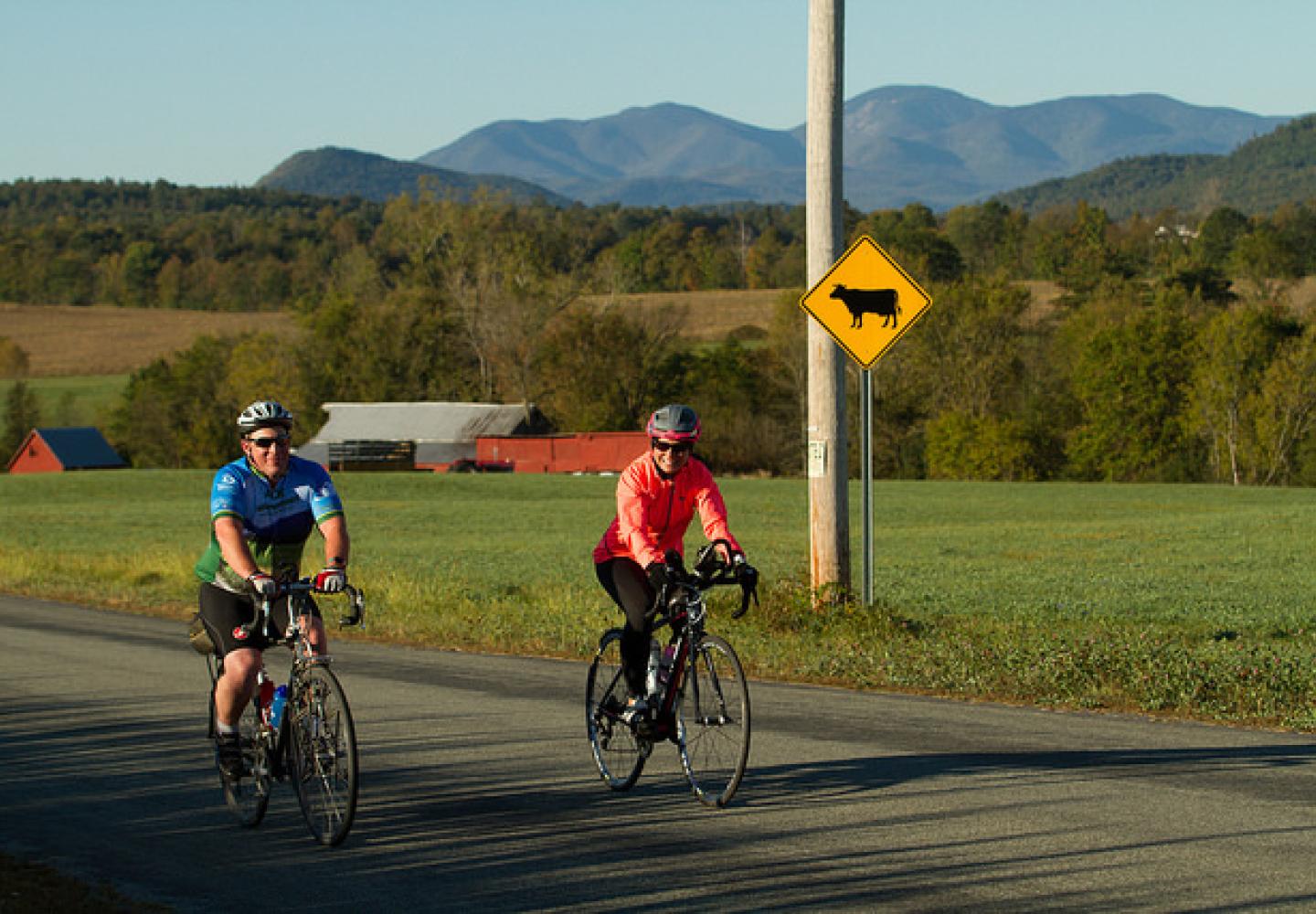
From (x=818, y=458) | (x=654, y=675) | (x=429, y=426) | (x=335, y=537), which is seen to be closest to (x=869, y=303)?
(x=818, y=458)

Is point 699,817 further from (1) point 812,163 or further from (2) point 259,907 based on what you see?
(1) point 812,163

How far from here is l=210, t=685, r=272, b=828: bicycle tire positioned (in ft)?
26.7

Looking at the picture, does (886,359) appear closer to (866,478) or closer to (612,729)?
(866,478)

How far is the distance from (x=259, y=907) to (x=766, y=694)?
6.21m

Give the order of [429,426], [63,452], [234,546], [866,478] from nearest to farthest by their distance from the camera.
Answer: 1. [234,546]
2. [866,478]
3. [429,426]
4. [63,452]

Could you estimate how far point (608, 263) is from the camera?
99688 millimetres

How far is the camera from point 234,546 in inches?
303

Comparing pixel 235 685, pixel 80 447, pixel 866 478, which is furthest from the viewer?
pixel 80 447

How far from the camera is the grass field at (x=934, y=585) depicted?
41.8ft

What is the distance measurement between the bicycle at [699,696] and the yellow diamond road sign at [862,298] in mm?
7115

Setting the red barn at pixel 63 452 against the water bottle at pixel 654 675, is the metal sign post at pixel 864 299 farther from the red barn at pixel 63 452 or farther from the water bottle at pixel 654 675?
the red barn at pixel 63 452

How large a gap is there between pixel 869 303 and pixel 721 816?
26.5 ft

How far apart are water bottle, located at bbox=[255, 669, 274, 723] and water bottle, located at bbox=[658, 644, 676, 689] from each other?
1.92m

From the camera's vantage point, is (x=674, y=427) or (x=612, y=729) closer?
(x=674, y=427)
